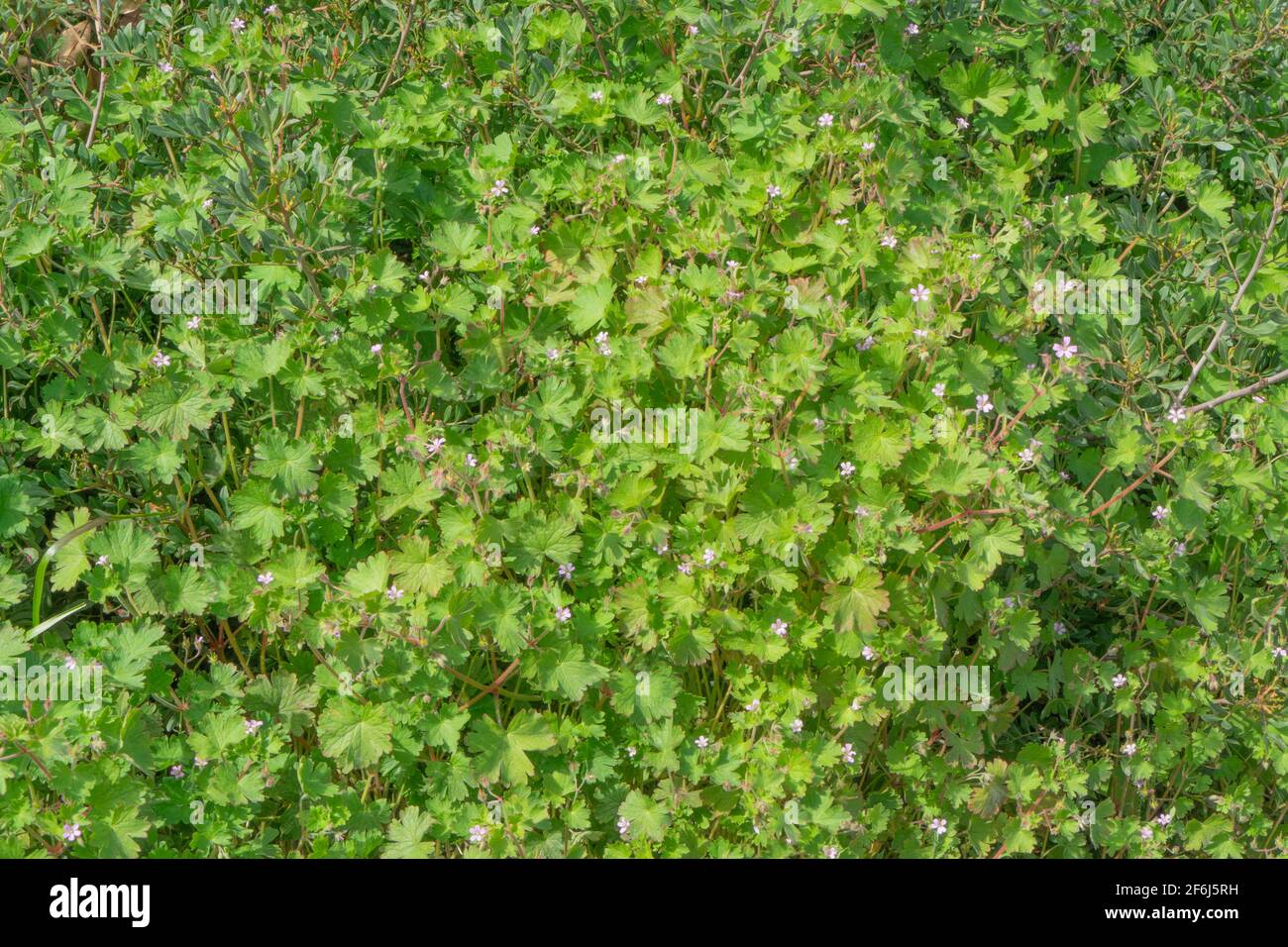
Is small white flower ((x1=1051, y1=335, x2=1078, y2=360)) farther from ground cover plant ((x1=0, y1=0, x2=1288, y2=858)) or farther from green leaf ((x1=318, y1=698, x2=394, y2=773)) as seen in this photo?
green leaf ((x1=318, y1=698, x2=394, y2=773))

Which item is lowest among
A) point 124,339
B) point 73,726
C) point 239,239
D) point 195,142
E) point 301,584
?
point 73,726

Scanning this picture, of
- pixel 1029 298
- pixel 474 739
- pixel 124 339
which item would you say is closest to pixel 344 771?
pixel 474 739

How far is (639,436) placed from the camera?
12.0ft

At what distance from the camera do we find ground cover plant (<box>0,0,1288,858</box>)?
137 inches

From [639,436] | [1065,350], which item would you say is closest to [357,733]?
[639,436]

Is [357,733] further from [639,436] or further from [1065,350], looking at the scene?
[1065,350]

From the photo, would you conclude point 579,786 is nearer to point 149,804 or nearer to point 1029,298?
point 149,804

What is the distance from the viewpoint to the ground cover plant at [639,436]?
11.4ft

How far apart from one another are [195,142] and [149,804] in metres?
2.07

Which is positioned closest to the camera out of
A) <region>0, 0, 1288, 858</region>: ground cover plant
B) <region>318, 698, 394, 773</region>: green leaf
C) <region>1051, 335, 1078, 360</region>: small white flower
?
<region>318, 698, 394, 773</region>: green leaf

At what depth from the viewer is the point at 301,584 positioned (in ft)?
11.4

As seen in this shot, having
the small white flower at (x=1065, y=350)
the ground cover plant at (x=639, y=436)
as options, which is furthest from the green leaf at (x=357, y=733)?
the small white flower at (x=1065, y=350)

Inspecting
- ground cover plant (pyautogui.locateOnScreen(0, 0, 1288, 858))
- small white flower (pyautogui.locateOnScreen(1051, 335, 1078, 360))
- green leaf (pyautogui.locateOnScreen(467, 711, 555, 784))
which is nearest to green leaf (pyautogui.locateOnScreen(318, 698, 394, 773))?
ground cover plant (pyautogui.locateOnScreen(0, 0, 1288, 858))

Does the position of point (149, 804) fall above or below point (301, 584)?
below
